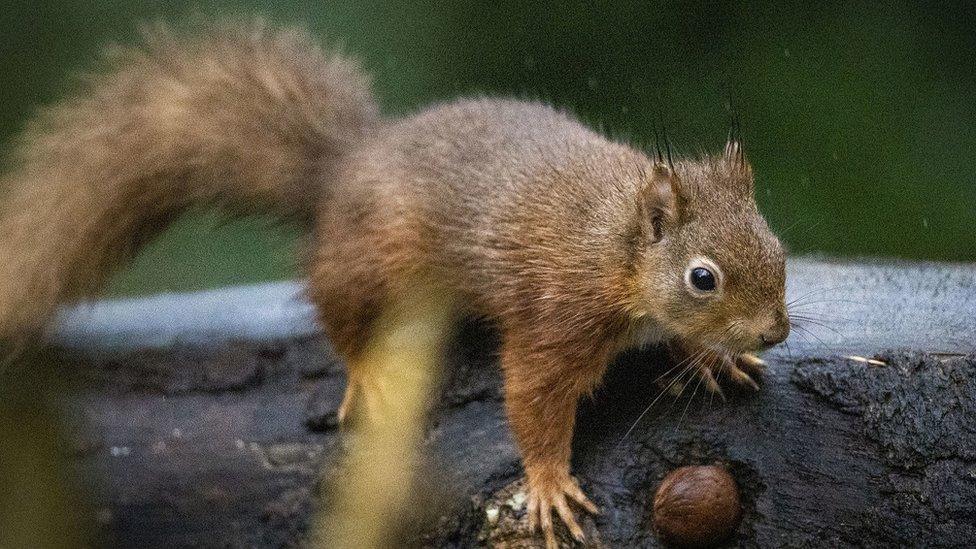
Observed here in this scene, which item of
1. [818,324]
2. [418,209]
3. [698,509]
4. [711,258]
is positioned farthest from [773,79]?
[698,509]

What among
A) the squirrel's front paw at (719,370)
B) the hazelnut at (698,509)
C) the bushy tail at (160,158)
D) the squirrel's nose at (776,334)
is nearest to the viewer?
the squirrel's nose at (776,334)

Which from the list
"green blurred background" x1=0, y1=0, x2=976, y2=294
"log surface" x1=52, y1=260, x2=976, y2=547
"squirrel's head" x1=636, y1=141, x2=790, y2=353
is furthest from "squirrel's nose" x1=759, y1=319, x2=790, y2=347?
"green blurred background" x1=0, y1=0, x2=976, y2=294

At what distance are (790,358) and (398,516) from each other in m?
0.90

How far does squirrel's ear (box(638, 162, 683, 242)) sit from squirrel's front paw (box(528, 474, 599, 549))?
20.5 inches

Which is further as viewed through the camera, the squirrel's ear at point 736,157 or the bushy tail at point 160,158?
the bushy tail at point 160,158

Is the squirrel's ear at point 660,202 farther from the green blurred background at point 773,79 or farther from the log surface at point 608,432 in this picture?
the green blurred background at point 773,79

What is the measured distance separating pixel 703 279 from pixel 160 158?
160 centimetres

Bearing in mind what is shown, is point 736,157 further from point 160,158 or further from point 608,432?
point 160,158

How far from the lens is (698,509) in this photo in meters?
2.10

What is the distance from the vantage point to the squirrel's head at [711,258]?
203 centimetres

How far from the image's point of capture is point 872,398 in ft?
6.95

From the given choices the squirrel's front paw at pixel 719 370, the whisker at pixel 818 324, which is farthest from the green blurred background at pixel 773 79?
the squirrel's front paw at pixel 719 370

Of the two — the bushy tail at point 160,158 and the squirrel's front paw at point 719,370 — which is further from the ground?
the bushy tail at point 160,158

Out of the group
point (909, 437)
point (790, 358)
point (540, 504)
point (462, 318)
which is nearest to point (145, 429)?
point (462, 318)
